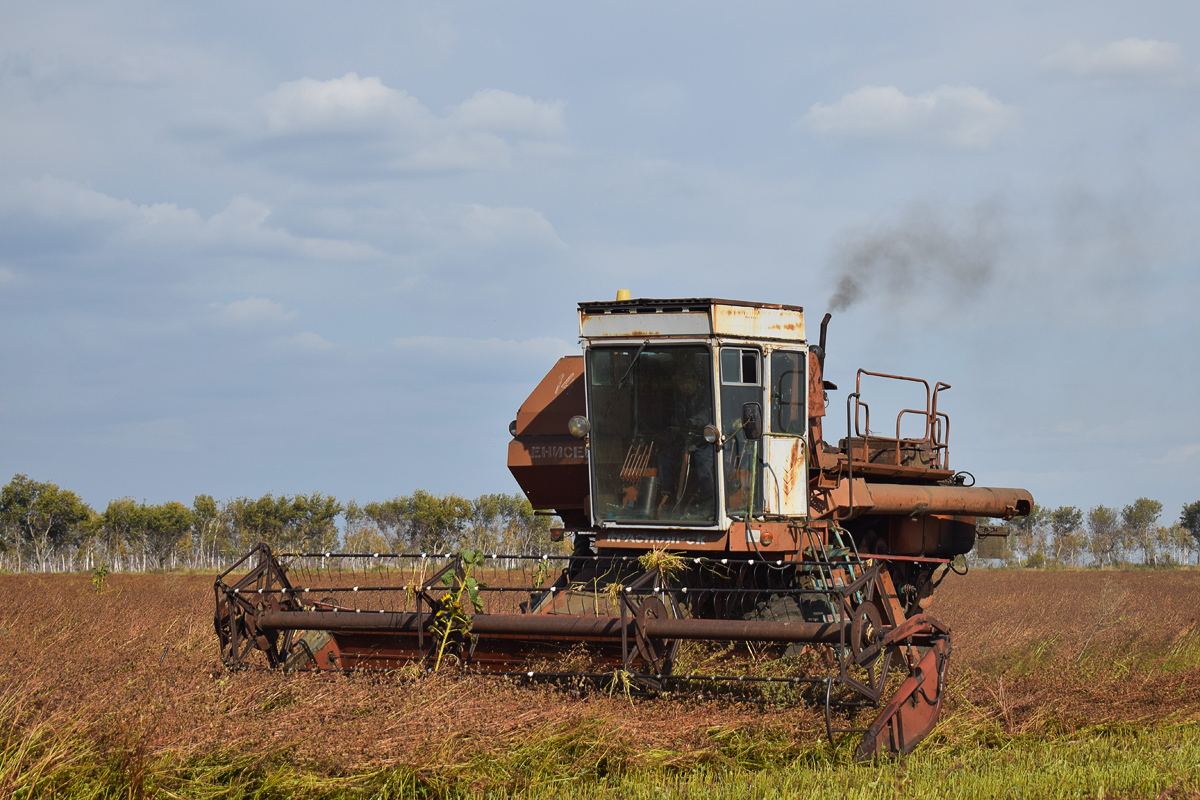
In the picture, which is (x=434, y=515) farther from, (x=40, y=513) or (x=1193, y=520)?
(x=1193, y=520)

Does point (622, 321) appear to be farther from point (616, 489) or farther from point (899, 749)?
point (899, 749)

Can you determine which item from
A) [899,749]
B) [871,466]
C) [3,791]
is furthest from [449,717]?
[871,466]

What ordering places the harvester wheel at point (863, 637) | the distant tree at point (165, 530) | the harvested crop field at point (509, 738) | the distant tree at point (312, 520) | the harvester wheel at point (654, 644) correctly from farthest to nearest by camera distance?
the distant tree at point (165, 530), the distant tree at point (312, 520), the harvester wheel at point (654, 644), the harvester wheel at point (863, 637), the harvested crop field at point (509, 738)

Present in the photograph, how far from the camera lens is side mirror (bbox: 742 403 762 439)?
802 cm

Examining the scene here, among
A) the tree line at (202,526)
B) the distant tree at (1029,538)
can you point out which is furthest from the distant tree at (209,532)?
the distant tree at (1029,538)

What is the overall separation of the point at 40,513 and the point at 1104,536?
51.2 metres

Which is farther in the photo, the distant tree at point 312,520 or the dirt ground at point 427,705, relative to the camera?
the distant tree at point 312,520

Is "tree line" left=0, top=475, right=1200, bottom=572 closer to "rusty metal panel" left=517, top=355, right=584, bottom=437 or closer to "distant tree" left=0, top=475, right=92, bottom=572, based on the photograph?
"distant tree" left=0, top=475, right=92, bottom=572

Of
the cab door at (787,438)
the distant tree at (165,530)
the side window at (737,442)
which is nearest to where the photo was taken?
the side window at (737,442)

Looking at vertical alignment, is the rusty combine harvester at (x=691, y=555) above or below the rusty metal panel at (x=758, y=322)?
below

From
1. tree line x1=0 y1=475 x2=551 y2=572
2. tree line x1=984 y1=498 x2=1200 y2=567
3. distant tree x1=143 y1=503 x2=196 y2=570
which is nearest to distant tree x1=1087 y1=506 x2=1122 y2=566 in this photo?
tree line x1=984 y1=498 x2=1200 y2=567

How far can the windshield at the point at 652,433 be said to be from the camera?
803 centimetres

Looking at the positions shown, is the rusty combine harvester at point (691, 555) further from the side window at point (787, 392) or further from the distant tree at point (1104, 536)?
the distant tree at point (1104, 536)

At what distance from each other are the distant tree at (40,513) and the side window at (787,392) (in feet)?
132
